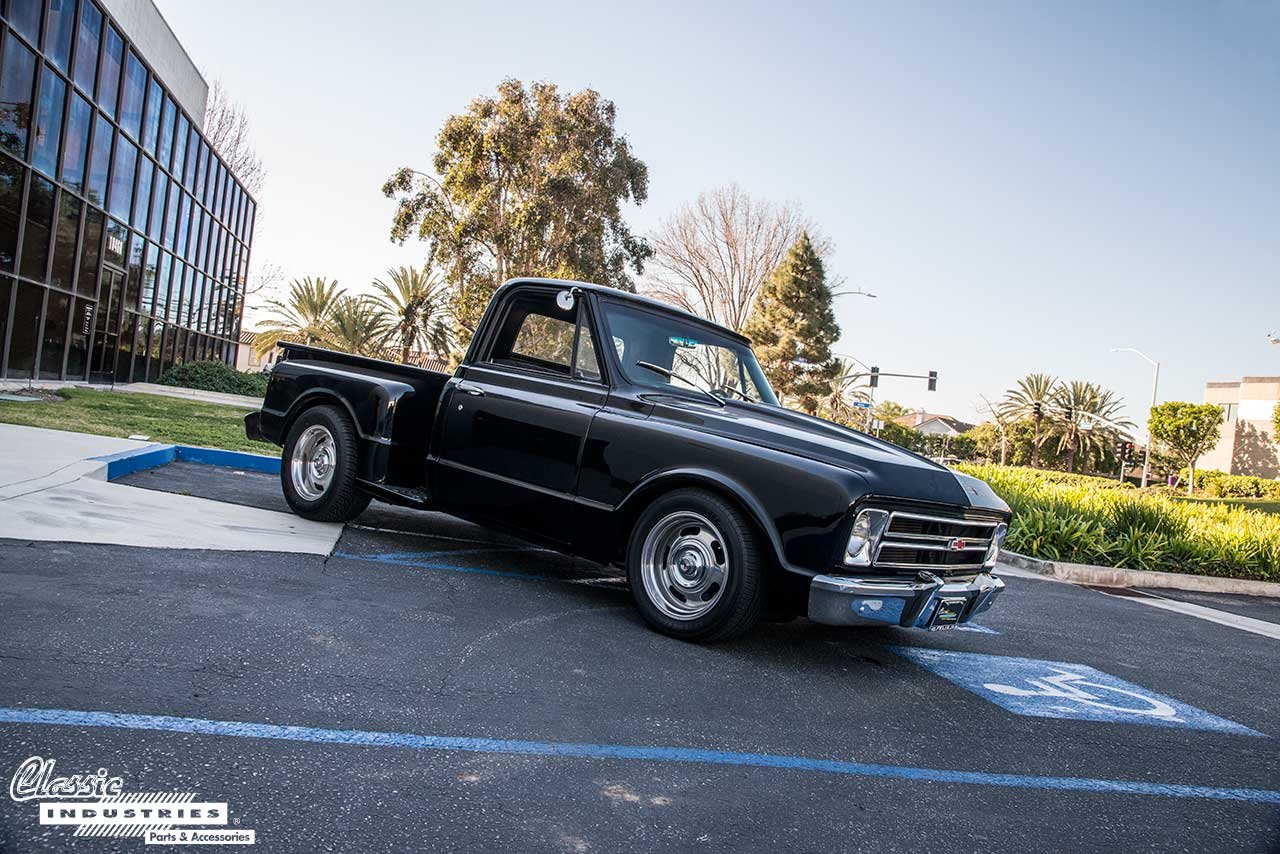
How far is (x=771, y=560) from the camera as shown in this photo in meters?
4.18

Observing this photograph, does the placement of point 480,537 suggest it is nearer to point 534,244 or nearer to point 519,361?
point 519,361

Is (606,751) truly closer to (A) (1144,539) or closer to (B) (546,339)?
(B) (546,339)

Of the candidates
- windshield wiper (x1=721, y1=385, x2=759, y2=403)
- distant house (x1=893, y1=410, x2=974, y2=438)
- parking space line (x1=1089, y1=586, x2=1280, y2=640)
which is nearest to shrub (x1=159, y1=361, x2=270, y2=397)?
parking space line (x1=1089, y1=586, x2=1280, y2=640)

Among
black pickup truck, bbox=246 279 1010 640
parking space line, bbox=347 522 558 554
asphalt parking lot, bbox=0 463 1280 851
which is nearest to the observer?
asphalt parking lot, bbox=0 463 1280 851

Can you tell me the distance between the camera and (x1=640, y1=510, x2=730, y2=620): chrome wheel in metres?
4.36

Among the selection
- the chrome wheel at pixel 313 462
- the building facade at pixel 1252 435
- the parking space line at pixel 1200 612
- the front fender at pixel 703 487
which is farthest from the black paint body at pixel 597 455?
the building facade at pixel 1252 435

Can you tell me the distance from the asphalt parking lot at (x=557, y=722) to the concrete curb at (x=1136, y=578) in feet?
17.8

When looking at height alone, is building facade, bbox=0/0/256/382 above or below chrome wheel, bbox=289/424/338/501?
above

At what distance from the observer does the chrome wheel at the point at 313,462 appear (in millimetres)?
6316

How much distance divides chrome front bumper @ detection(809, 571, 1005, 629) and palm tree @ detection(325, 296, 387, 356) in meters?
37.8

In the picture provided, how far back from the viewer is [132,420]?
466 inches

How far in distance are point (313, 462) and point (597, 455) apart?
2708mm

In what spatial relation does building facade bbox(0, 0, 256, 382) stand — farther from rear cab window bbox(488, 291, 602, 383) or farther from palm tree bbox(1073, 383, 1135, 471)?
palm tree bbox(1073, 383, 1135, 471)

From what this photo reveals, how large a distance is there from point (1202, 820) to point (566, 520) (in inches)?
123
